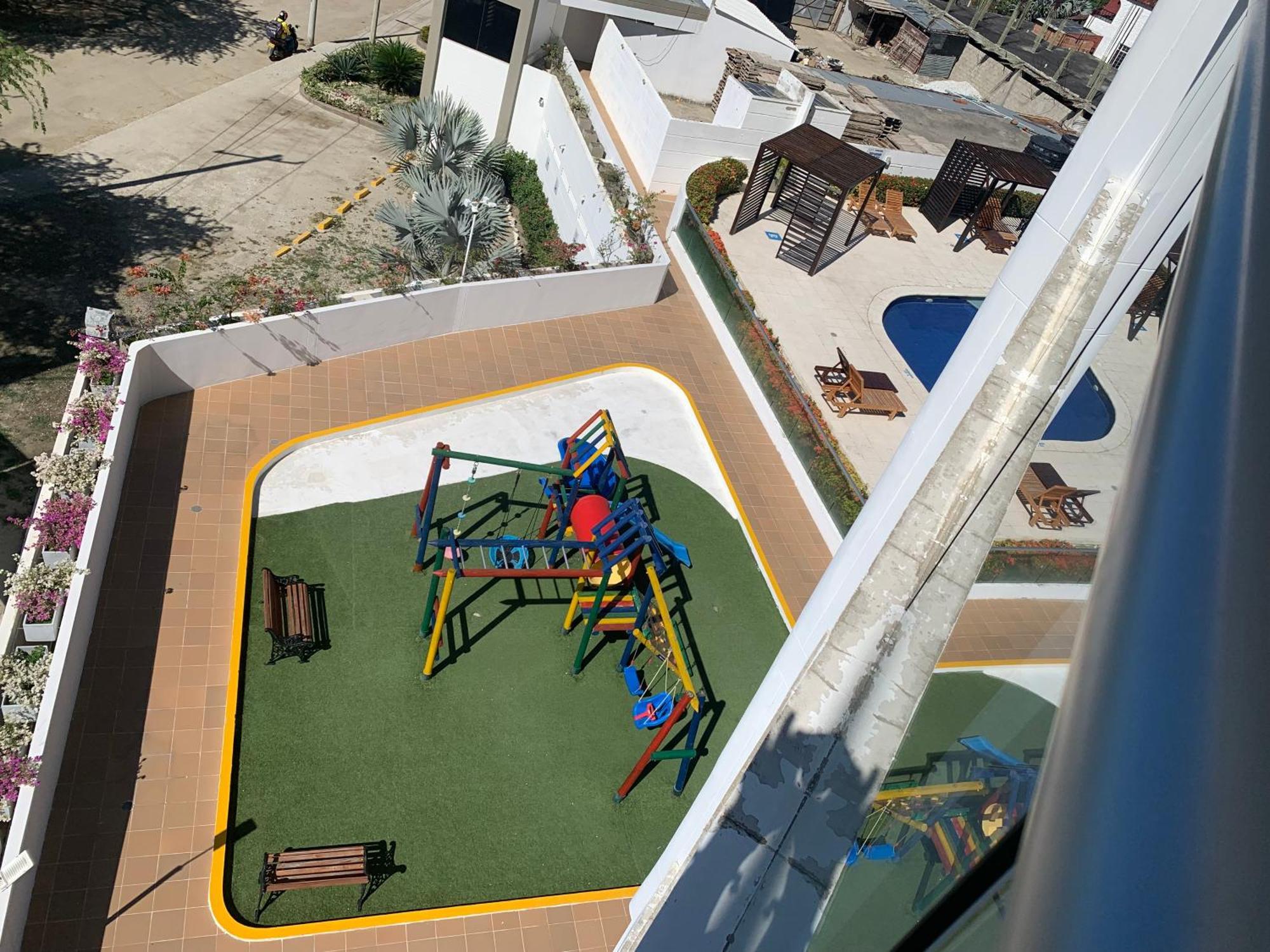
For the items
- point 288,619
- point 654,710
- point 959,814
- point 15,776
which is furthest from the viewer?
point 654,710

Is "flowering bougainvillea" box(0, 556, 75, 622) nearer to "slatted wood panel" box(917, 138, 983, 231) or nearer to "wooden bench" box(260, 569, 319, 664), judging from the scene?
"wooden bench" box(260, 569, 319, 664)

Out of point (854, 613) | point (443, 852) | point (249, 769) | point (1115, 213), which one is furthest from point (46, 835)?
point (1115, 213)

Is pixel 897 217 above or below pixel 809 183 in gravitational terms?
below

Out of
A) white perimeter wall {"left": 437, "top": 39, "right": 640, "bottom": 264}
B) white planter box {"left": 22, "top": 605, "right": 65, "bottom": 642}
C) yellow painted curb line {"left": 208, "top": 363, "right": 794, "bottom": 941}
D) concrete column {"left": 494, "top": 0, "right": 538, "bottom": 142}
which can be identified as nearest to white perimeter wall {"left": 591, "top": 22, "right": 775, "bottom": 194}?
white perimeter wall {"left": 437, "top": 39, "right": 640, "bottom": 264}

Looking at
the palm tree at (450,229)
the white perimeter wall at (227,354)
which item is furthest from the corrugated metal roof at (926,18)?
the palm tree at (450,229)

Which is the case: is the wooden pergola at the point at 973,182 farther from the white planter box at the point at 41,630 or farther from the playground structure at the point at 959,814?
the playground structure at the point at 959,814

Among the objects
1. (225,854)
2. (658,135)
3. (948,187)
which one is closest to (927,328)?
(948,187)

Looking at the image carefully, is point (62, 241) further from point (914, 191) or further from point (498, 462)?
point (914, 191)
